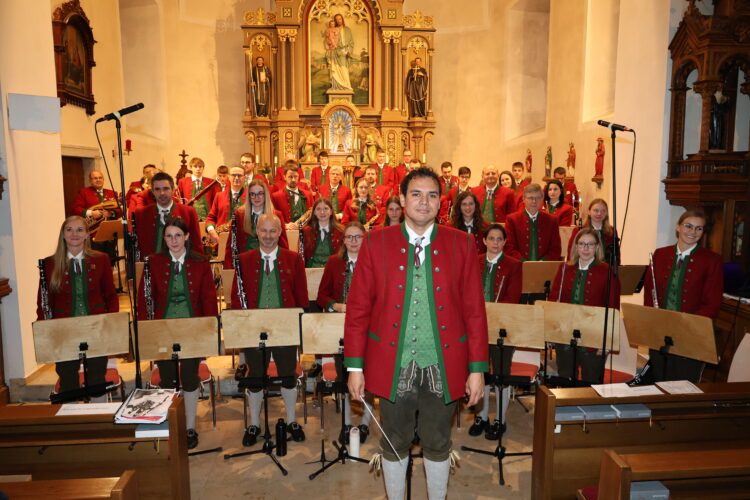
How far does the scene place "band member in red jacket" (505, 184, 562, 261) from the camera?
5824 millimetres

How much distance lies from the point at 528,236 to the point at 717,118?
2.11 meters

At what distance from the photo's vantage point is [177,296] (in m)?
4.05

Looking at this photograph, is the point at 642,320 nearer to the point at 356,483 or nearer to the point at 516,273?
the point at 516,273

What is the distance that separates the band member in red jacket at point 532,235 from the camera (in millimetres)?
5824

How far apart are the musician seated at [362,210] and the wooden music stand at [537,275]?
317 cm

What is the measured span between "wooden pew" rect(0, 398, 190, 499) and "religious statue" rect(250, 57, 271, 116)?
10802 mm

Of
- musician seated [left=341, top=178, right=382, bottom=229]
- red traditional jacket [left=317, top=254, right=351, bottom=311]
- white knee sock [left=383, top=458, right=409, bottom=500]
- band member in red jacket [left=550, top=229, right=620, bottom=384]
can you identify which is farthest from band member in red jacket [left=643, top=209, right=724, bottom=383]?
musician seated [left=341, top=178, right=382, bottom=229]

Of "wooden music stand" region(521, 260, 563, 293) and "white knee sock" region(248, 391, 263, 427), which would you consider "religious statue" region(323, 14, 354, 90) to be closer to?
"wooden music stand" region(521, 260, 563, 293)

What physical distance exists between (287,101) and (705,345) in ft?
36.5

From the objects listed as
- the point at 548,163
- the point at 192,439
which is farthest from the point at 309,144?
the point at 192,439

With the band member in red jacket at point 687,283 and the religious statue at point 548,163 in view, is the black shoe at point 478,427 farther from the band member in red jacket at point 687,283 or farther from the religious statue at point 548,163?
the religious statue at point 548,163

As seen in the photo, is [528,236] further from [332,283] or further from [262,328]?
[262,328]

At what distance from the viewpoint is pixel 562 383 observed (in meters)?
3.76

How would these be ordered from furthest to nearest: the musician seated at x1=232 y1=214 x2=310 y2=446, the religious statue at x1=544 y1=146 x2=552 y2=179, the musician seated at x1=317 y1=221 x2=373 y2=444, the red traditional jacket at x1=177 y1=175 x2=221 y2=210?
the religious statue at x1=544 y1=146 x2=552 y2=179 → the red traditional jacket at x1=177 y1=175 x2=221 y2=210 → the musician seated at x1=317 y1=221 x2=373 y2=444 → the musician seated at x1=232 y1=214 x2=310 y2=446
